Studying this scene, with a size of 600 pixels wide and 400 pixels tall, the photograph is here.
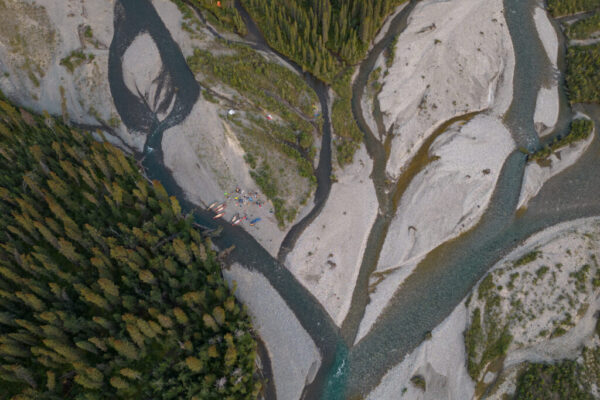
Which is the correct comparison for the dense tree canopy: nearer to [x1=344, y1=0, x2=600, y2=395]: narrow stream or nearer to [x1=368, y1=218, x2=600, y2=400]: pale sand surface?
[x1=344, y1=0, x2=600, y2=395]: narrow stream

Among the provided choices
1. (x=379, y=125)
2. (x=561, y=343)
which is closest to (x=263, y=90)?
(x=379, y=125)

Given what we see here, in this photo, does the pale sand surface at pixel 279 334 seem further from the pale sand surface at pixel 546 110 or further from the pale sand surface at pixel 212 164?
the pale sand surface at pixel 546 110

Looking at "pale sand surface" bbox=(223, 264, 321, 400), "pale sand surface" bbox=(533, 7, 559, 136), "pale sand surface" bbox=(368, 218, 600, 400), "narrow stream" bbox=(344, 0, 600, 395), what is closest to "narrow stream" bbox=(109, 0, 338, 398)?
"pale sand surface" bbox=(223, 264, 321, 400)

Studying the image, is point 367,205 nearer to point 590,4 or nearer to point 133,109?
point 133,109

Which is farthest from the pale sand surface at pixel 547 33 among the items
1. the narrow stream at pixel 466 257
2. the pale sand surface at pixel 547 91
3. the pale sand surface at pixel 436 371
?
the pale sand surface at pixel 436 371

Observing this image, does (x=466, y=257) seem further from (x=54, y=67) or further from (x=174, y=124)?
(x=54, y=67)
